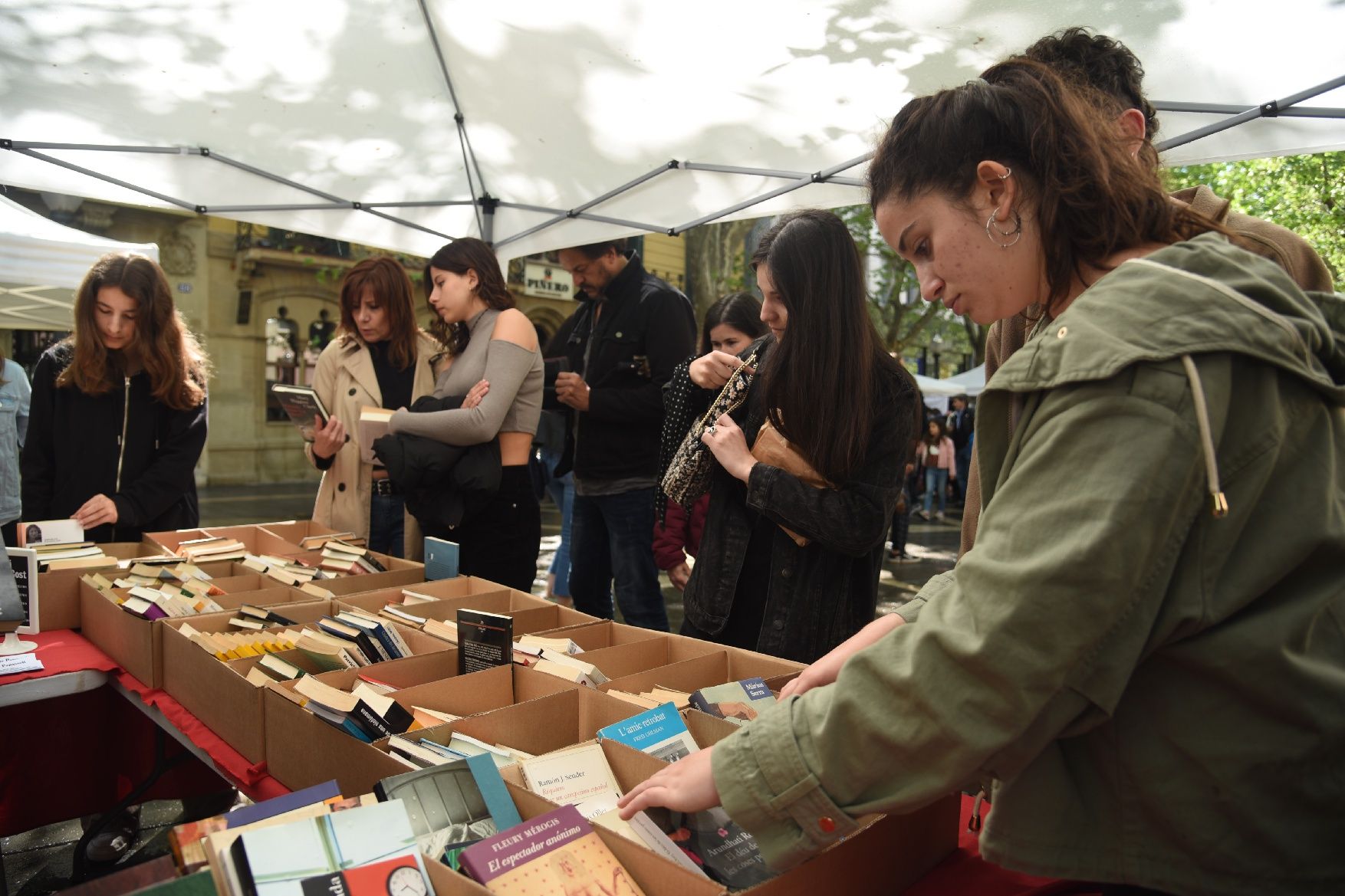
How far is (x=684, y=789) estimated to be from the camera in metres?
1.00

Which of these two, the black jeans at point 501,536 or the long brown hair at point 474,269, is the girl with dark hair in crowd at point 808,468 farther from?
the long brown hair at point 474,269

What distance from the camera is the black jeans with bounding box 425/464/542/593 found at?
3408 millimetres

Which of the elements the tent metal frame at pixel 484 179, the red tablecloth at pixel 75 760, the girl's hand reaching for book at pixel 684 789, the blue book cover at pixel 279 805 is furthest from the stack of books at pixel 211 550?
the girl's hand reaching for book at pixel 684 789

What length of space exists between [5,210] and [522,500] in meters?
3.91

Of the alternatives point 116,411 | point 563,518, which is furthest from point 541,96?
point 563,518

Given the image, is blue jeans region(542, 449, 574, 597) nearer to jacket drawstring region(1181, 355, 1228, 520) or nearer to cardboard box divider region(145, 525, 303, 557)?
cardboard box divider region(145, 525, 303, 557)

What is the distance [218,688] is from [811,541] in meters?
1.38

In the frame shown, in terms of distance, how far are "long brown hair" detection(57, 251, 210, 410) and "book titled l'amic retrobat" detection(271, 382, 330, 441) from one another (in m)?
0.40

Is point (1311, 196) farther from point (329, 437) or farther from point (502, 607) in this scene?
point (502, 607)

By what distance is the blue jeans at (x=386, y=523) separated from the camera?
3732 mm

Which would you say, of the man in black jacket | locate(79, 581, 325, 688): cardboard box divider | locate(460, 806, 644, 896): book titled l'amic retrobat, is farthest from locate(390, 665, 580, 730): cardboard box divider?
the man in black jacket

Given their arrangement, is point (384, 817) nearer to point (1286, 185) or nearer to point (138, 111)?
point (138, 111)

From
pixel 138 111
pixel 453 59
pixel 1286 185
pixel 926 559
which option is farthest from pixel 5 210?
pixel 1286 185

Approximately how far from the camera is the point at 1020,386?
85 cm
